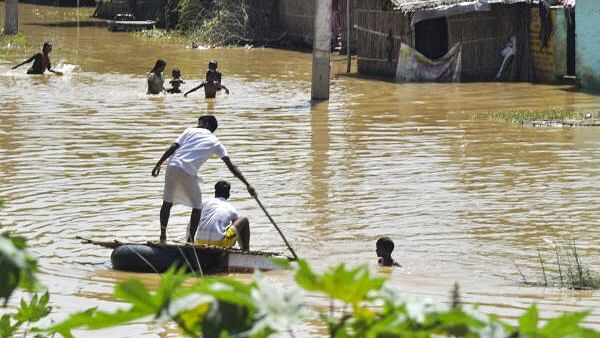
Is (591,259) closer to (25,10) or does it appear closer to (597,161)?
(597,161)

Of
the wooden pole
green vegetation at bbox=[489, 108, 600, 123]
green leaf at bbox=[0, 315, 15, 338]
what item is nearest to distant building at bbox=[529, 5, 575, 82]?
the wooden pole

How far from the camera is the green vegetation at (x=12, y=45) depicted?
26141 mm

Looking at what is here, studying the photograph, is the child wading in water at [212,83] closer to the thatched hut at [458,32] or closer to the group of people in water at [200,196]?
the thatched hut at [458,32]

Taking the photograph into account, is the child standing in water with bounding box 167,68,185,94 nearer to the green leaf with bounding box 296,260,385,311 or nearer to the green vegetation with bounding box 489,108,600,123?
the green vegetation with bounding box 489,108,600,123

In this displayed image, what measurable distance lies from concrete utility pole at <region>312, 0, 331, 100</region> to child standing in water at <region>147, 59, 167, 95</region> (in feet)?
8.07

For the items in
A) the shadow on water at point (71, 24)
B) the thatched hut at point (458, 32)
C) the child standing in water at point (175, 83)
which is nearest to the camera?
the child standing in water at point (175, 83)

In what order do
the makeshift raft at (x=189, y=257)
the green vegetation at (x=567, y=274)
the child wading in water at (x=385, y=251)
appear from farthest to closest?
the child wading in water at (x=385, y=251)
the makeshift raft at (x=189, y=257)
the green vegetation at (x=567, y=274)

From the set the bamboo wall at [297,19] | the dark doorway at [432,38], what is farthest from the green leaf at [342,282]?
Answer: the bamboo wall at [297,19]

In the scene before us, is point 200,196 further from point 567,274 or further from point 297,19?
point 297,19

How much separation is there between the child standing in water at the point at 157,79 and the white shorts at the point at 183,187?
10227 mm

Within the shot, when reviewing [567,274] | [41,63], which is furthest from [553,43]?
[567,274]

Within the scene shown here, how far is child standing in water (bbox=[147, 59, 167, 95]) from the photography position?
752 inches

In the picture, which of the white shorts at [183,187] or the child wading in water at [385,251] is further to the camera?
the white shorts at [183,187]

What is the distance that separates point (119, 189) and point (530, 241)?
4.14 m
